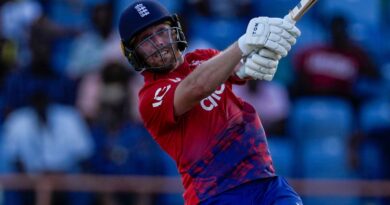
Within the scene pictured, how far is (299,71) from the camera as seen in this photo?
10.3m

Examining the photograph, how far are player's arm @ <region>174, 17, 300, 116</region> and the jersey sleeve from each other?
0.06 metres

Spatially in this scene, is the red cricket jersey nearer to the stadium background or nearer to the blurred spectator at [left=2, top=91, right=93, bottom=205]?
the stadium background

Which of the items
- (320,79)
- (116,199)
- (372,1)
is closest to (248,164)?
(116,199)

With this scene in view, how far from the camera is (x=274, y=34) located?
4566mm

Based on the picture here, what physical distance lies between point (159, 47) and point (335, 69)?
17.3 feet

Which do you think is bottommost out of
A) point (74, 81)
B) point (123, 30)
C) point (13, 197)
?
point (13, 197)

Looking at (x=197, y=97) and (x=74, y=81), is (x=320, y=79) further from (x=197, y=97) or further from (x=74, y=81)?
(x=197, y=97)

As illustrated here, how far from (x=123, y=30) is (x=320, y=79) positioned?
515cm

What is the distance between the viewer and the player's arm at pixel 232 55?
180 inches

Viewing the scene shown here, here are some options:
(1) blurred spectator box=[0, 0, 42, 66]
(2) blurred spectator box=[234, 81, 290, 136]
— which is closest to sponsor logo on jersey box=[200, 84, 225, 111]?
(2) blurred spectator box=[234, 81, 290, 136]

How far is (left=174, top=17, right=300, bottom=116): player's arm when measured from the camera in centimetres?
458

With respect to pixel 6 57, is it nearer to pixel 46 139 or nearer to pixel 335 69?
pixel 46 139

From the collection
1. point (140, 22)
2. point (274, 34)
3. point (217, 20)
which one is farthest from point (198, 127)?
point (217, 20)

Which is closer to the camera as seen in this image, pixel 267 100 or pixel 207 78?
pixel 207 78
